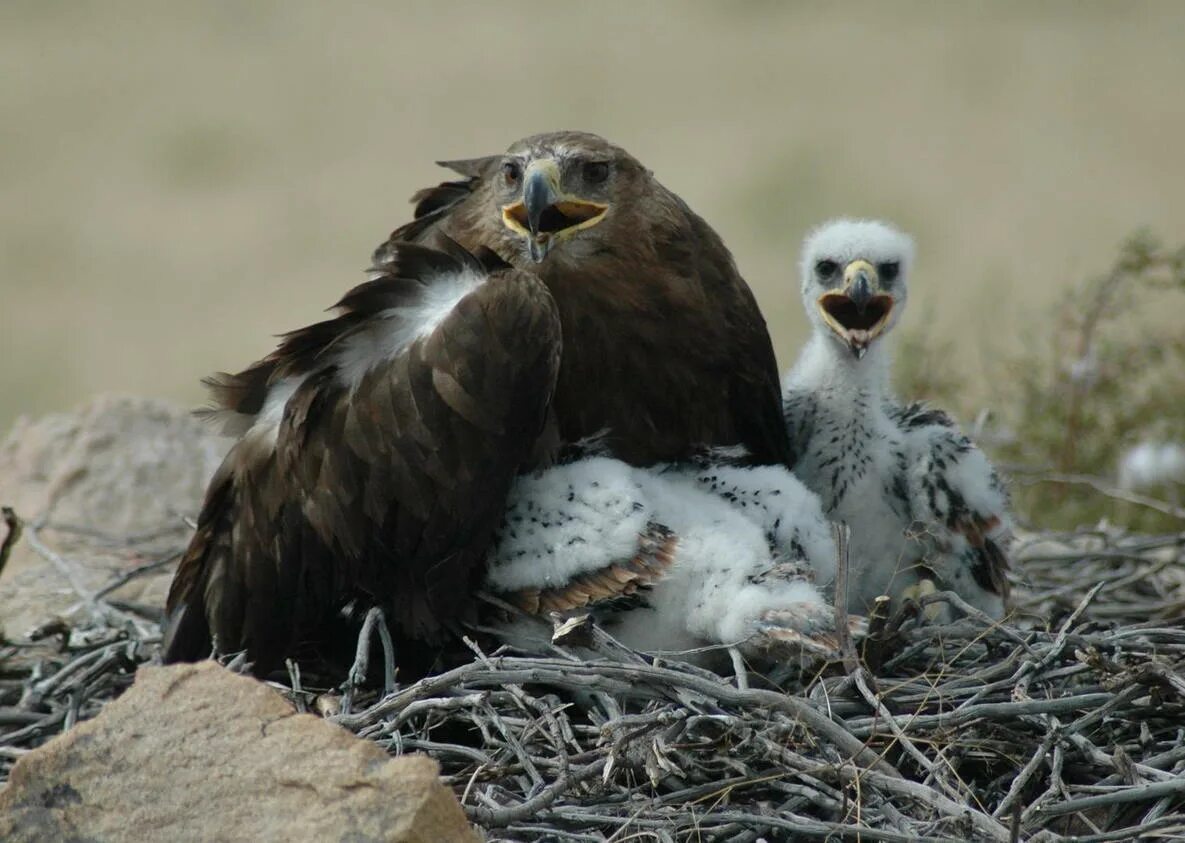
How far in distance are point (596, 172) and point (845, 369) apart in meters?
0.83

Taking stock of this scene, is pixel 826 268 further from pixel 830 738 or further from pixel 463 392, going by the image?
pixel 830 738

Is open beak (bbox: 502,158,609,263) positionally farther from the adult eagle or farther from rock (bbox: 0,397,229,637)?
rock (bbox: 0,397,229,637)

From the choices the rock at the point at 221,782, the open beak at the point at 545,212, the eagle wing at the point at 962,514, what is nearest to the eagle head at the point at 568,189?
the open beak at the point at 545,212

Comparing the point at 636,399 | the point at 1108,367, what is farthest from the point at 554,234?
the point at 1108,367

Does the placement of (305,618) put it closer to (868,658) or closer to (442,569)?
(442,569)

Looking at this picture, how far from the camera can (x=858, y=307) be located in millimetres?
4242

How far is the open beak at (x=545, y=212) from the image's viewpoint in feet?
12.4

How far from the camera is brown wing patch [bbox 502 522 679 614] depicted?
3652 mm

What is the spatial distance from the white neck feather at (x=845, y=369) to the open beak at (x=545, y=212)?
73 centimetres

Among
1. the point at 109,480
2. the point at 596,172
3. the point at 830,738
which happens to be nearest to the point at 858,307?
the point at 596,172

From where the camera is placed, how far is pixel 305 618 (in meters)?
3.93

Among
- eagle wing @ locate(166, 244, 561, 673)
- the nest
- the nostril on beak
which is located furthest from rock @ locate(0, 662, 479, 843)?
the nostril on beak

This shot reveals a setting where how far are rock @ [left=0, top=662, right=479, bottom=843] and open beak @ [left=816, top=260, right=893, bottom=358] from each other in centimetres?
191

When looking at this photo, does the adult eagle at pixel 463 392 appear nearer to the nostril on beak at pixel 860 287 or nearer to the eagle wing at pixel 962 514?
the nostril on beak at pixel 860 287
